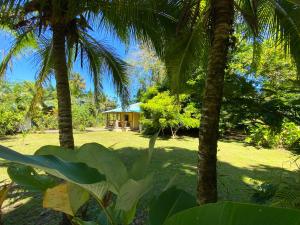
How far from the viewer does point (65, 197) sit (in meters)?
0.83

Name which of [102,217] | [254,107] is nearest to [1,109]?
[254,107]

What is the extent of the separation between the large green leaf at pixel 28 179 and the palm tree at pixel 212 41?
11.9 ft

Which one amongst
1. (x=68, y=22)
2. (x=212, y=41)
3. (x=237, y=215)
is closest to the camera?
(x=237, y=215)

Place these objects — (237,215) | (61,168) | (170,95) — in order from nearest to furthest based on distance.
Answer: (237,215)
(61,168)
(170,95)

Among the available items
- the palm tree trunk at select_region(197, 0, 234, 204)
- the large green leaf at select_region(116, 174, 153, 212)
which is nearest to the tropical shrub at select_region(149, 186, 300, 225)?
the large green leaf at select_region(116, 174, 153, 212)

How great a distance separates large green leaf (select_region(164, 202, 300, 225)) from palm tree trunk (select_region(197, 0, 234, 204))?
3812 mm

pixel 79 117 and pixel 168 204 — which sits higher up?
pixel 79 117

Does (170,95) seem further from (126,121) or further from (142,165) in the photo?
(126,121)

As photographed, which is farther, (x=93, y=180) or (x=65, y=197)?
(x=65, y=197)

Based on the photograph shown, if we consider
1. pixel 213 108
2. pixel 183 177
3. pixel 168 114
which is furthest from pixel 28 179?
pixel 168 114

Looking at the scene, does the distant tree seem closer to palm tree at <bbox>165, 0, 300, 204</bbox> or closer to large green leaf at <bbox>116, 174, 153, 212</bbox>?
palm tree at <bbox>165, 0, 300, 204</bbox>

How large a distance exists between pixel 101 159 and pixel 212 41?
427cm

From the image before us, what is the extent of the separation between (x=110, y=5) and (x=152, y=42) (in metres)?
1.84

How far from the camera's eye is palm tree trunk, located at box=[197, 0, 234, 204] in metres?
4.32
